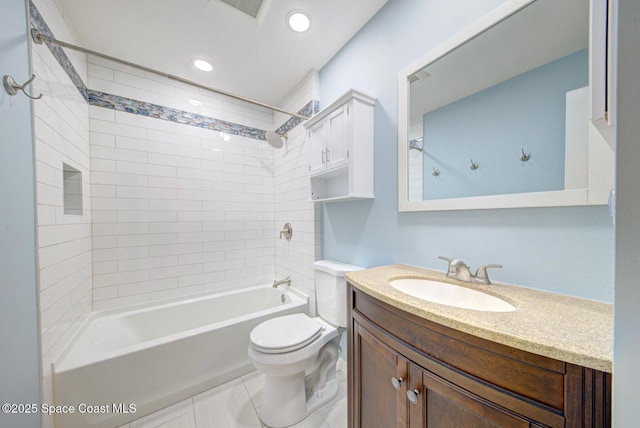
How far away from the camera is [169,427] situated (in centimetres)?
125

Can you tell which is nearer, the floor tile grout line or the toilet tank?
the floor tile grout line

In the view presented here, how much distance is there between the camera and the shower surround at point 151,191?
1202 millimetres

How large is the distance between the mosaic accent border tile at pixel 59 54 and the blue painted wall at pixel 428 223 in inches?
66.6

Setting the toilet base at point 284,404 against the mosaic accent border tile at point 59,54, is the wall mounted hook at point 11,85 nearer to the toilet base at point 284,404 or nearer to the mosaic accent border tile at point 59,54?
the mosaic accent border tile at point 59,54

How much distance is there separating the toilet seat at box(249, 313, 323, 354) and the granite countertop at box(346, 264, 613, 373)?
2.30ft

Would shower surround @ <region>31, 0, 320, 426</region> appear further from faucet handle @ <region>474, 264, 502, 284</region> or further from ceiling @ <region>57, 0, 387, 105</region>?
faucet handle @ <region>474, 264, 502, 284</region>

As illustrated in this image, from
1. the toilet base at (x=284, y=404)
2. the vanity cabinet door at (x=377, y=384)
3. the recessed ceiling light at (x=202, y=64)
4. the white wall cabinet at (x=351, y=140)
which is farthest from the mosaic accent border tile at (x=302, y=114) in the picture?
the toilet base at (x=284, y=404)

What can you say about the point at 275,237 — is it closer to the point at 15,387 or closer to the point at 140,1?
the point at 15,387

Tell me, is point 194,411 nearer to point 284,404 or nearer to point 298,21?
point 284,404

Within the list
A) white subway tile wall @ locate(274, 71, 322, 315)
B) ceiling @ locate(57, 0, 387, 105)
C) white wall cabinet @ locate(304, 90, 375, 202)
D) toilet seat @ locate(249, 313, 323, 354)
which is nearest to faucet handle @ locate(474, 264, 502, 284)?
white wall cabinet @ locate(304, 90, 375, 202)

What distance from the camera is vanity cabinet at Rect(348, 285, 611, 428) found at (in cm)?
41

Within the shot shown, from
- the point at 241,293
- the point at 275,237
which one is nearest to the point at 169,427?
the point at 241,293

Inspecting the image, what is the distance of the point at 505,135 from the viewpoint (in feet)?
2.95

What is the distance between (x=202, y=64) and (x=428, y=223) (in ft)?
7.14
